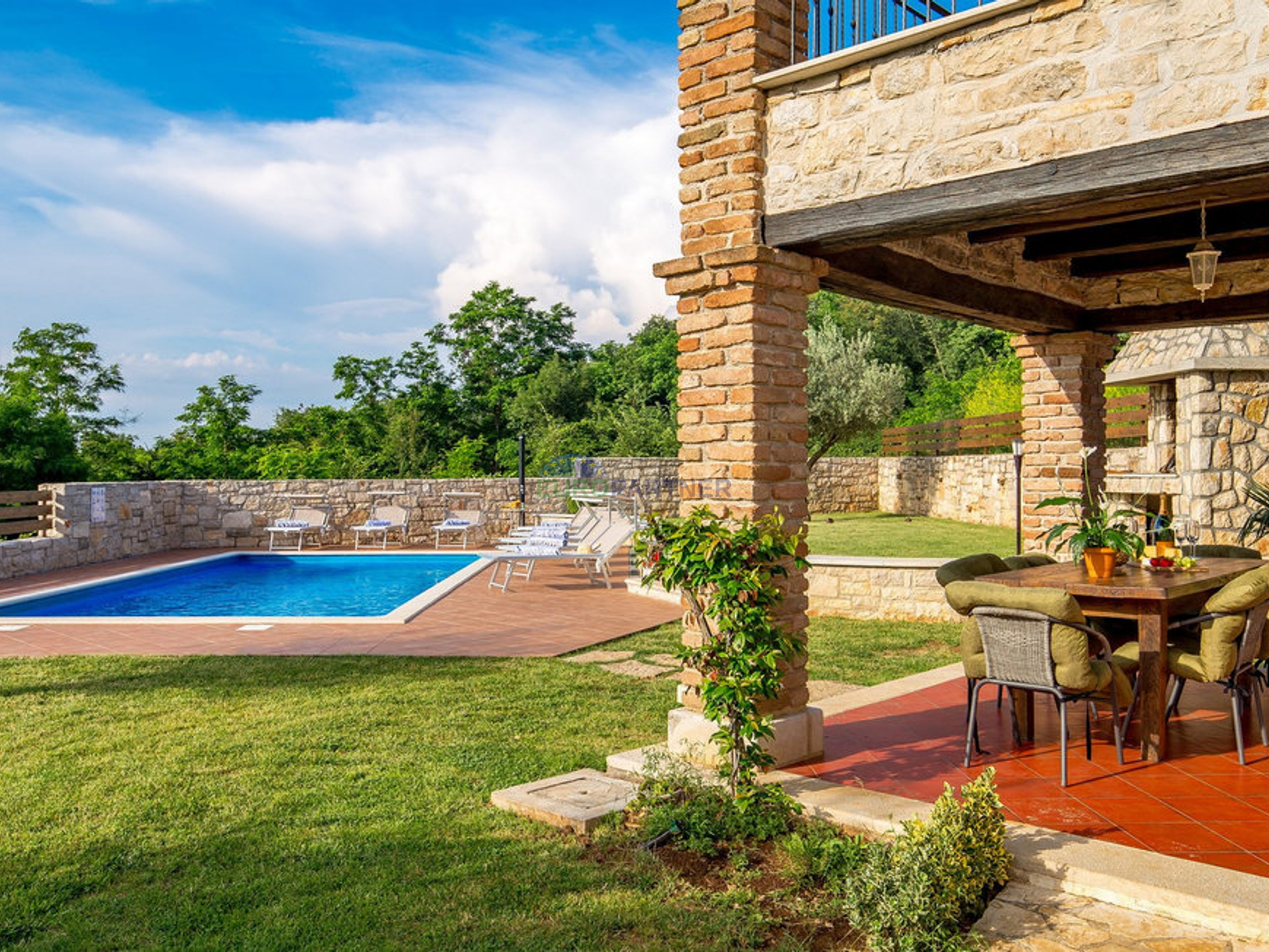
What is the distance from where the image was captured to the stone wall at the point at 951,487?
16.9m

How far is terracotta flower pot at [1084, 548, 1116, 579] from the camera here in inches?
183

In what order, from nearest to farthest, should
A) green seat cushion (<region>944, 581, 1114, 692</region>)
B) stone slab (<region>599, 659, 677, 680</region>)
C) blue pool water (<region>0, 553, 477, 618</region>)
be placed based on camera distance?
green seat cushion (<region>944, 581, 1114, 692</region>) → stone slab (<region>599, 659, 677, 680</region>) → blue pool water (<region>0, 553, 477, 618</region>)

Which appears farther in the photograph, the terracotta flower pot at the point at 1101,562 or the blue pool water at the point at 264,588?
the blue pool water at the point at 264,588

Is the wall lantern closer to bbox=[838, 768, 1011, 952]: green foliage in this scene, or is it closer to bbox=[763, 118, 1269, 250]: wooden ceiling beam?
bbox=[763, 118, 1269, 250]: wooden ceiling beam

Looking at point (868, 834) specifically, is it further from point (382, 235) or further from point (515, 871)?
point (382, 235)

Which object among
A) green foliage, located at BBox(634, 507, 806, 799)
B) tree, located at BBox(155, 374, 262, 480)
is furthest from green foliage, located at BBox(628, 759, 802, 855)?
tree, located at BBox(155, 374, 262, 480)

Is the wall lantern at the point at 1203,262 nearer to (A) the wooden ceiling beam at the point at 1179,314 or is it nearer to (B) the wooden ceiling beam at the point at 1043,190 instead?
(B) the wooden ceiling beam at the point at 1043,190

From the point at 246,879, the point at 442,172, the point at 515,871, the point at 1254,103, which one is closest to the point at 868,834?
the point at 515,871

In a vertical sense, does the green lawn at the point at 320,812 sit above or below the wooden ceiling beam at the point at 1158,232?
below

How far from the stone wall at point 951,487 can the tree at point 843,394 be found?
3.73 feet

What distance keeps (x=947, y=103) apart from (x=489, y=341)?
29165 millimetres

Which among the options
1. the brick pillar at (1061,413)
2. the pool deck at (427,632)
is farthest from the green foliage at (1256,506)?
the pool deck at (427,632)


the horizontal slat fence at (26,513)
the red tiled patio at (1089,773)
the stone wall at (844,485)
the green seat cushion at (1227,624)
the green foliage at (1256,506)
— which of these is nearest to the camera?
the red tiled patio at (1089,773)

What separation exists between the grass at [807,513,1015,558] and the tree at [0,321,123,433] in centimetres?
2022
